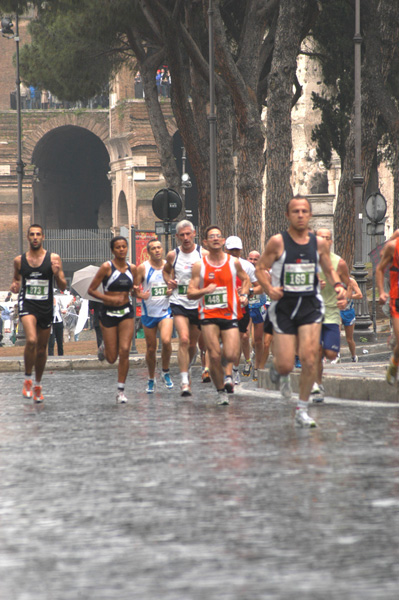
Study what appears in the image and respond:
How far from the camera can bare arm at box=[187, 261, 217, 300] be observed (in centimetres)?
1109

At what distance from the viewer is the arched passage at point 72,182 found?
Result: 59.2m

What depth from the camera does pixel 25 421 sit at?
10281 millimetres

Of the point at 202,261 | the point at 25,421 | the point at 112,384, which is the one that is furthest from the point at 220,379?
the point at 112,384

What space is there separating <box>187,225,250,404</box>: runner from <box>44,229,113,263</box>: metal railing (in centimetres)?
4216

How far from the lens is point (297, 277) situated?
9.23 metres

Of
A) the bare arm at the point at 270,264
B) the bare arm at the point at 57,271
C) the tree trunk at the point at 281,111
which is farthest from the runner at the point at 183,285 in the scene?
the tree trunk at the point at 281,111

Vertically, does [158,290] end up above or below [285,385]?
above

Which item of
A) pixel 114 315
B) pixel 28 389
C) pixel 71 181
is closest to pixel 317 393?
pixel 114 315

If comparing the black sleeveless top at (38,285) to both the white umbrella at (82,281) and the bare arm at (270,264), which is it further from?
the white umbrella at (82,281)

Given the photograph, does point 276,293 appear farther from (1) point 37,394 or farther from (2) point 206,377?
(2) point 206,377

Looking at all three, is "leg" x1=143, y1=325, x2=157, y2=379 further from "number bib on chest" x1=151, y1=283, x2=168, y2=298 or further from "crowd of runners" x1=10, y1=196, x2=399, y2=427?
"number bib on chest" x1=151, y1=283, x2=168, y2=298

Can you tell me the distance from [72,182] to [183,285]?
5219cm

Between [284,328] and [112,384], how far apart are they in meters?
6.33

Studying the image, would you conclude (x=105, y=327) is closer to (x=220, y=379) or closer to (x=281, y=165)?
(x=220, y=379)
